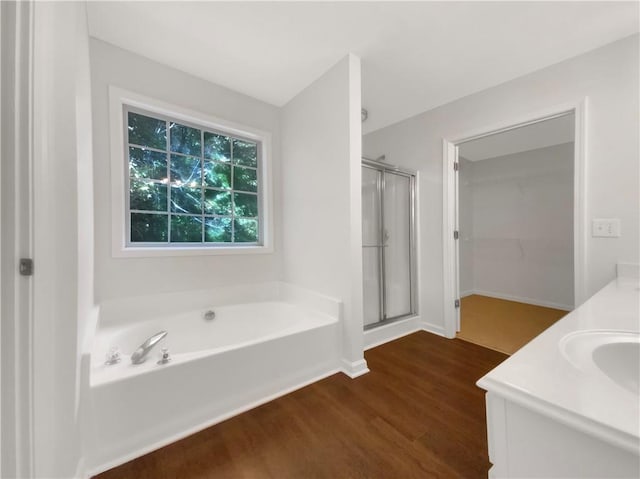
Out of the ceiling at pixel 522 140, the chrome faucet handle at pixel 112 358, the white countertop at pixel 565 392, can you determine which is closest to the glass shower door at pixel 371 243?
the ceiling at pixel 522 140

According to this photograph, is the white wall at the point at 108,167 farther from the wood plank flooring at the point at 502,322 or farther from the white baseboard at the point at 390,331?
the wood plank flooring at the point at 502,322

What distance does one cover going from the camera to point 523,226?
12.5ft

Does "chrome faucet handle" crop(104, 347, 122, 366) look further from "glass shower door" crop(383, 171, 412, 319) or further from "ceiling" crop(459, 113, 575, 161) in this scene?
"ceiling" crop(459, 113, 575, 161)

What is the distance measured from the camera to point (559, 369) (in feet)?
1.83

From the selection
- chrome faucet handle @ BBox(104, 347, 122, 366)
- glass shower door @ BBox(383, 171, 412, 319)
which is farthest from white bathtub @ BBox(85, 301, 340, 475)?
glass shower door @ BBox(383, 171, 412, 319)

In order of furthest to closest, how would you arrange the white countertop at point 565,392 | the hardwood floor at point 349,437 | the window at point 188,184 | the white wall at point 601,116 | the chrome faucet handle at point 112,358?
the window at point 188,184
the white wall at point 601,116
the chrome faucet handle at point 112,358
the hardwood floor at point 349,437
the white countertop at point 565,392

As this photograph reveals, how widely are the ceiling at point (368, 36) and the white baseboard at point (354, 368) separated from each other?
2.28 m

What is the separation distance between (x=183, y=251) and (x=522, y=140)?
4.32 m

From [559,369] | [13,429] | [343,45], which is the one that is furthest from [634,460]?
[343,45]

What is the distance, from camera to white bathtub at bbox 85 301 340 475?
43.9 inches

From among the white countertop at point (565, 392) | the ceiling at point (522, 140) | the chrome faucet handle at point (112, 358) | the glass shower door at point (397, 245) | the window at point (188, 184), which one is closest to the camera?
the white countertop at point (565, 392)

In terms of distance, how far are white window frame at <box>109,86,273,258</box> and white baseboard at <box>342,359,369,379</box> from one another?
128cm

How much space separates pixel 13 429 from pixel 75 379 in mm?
239

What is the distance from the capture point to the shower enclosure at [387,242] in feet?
7.97
